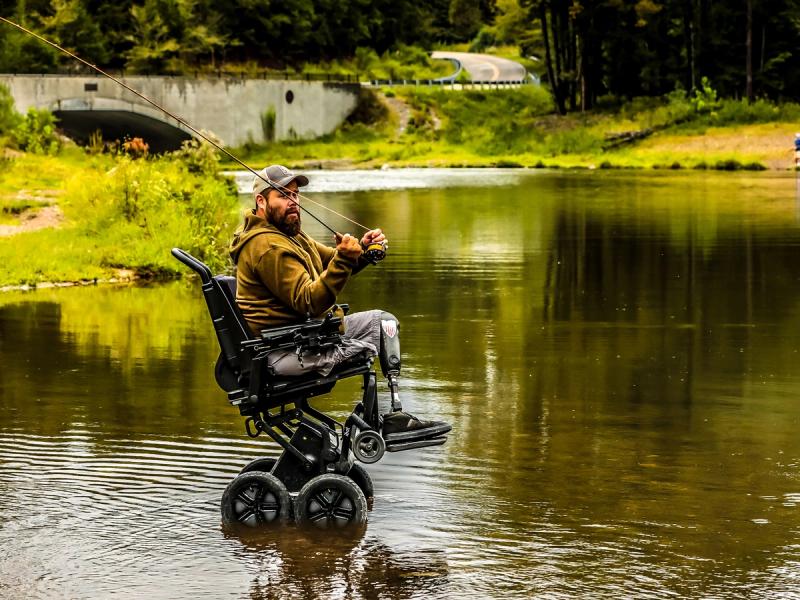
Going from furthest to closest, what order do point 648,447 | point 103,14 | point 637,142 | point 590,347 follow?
point 103,14 < point 637,142 < point 590,347 < point 648,447

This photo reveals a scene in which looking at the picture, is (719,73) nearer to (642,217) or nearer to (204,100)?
(204,100)

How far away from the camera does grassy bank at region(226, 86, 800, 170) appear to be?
55438mm

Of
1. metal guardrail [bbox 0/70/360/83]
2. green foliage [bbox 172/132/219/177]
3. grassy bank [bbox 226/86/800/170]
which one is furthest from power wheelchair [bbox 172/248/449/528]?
metal guardrail [bbox 0/70/360/83]

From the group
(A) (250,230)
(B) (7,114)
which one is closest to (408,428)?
(A) (250,230)

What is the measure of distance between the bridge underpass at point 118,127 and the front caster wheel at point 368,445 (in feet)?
184

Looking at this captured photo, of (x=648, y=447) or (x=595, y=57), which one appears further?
(x=595, y=57)

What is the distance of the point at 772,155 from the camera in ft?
169

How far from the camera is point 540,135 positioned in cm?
6656

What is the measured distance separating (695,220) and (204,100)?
144 ft

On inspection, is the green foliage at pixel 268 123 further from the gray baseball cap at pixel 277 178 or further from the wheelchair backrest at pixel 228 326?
the wheelchair backrest at pixel 228 326

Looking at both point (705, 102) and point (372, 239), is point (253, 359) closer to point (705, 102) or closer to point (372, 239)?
point (372, 239)

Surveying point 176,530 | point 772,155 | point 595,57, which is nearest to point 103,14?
point 595,57

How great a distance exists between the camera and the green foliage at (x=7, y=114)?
51969 millimetres

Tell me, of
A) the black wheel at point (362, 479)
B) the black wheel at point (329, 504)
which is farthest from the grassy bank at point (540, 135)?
the black wheel at point (329, 504)
